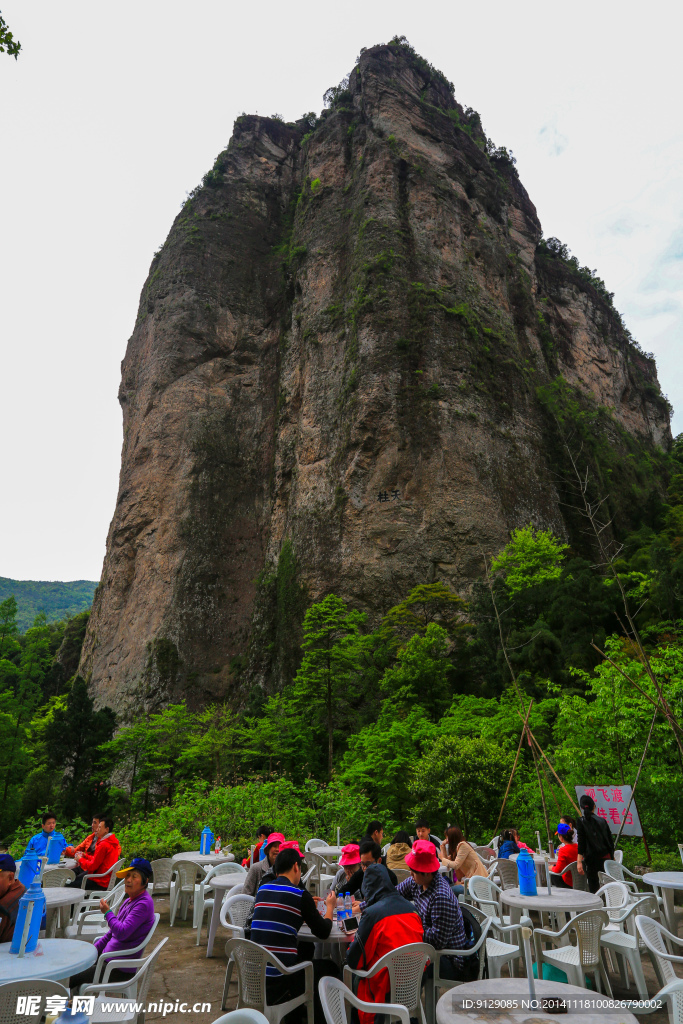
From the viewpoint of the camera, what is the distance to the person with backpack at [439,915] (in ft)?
15.1

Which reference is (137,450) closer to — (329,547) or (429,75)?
(329,547)

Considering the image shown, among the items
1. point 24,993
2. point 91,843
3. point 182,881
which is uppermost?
point 24,993

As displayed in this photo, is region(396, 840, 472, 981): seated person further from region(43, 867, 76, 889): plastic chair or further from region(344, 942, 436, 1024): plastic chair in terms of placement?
region(43, 867, 76, 889): plastic chair

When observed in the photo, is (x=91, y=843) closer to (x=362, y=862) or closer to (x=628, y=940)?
(x=362, y=862)

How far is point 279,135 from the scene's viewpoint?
50156 millimetres

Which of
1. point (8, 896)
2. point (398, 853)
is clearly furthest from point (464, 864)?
point (8, 896)

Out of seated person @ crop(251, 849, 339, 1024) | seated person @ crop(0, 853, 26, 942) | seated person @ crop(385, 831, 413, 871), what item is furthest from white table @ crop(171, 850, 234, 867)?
seated person @ crop(251, 849, 339, 1024)

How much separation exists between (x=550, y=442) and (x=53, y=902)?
1271 inches

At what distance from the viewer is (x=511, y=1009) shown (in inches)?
129

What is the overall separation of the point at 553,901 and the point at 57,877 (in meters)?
5.77

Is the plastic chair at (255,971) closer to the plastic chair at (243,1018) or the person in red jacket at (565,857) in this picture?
the plastic chair at (243,1018)

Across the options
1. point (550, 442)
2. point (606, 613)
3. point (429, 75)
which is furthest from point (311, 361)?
point (429, 75)

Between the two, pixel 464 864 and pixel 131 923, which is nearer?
pixel 131 923

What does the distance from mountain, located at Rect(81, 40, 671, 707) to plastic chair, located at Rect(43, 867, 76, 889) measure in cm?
2087
